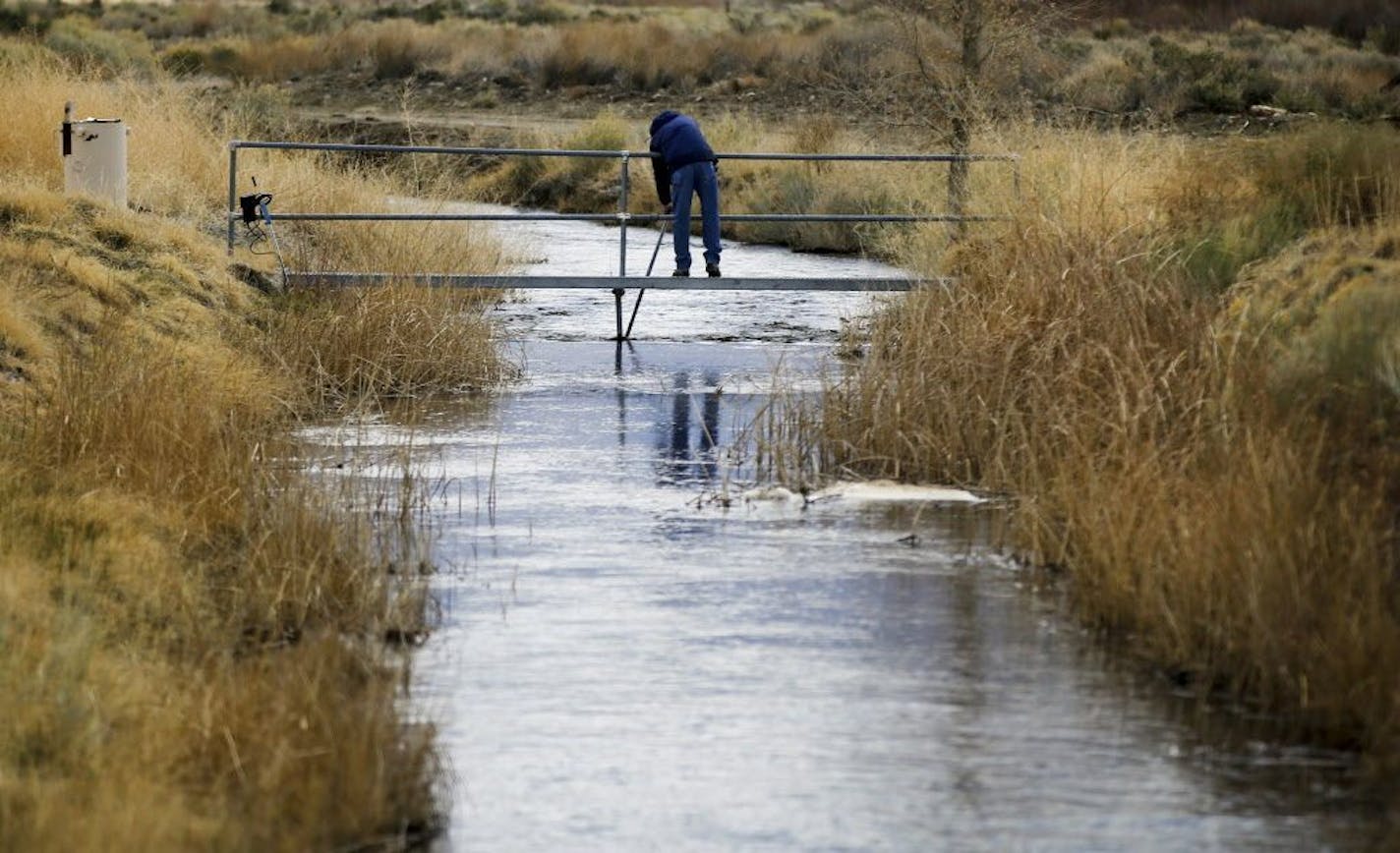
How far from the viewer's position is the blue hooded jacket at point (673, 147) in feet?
56.7

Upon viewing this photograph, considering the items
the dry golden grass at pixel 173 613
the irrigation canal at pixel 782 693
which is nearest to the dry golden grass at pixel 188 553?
the dry golden grass at pixel 173 613

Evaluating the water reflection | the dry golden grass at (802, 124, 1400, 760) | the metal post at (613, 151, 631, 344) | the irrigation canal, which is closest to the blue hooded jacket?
the metal post at (613, 151, 631, 344)

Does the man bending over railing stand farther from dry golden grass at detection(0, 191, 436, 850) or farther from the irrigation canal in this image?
the irrigation canal

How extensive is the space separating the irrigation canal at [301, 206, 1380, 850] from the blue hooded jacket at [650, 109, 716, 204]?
3.92m

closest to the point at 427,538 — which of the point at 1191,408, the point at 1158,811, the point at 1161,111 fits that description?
the point at 1191,408

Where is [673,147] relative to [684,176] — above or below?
above

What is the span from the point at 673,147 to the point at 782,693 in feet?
30.2

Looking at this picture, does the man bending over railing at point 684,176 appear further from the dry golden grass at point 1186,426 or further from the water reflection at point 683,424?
the dry golden grass at point 1186,426

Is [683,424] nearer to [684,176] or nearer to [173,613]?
[684,176]

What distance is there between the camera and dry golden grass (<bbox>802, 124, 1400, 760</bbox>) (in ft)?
28.0

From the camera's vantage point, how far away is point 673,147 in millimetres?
17312

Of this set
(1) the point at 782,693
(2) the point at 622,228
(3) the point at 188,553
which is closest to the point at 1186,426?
(1) the point at 782,693

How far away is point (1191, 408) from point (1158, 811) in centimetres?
434

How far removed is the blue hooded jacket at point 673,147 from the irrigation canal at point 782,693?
3.92m
